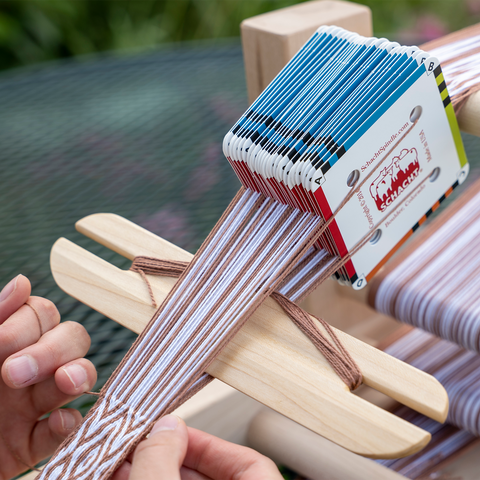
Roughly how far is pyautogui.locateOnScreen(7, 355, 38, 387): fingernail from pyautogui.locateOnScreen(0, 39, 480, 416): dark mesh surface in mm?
260

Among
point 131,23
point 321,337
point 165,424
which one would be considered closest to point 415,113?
point 321,337

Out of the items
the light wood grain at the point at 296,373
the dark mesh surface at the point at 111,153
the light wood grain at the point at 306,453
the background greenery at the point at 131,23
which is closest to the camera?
the light wood grain at the point at 296,373

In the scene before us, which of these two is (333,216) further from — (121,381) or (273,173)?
(121,381)

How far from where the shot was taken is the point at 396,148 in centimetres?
54

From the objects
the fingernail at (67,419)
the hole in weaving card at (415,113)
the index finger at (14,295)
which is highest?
the hole in weaving card at (415,113)

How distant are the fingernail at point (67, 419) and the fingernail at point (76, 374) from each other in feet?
0.32

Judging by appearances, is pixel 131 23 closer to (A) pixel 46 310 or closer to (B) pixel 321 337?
(A) pixel 46 310

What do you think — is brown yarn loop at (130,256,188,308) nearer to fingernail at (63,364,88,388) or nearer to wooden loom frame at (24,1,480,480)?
fingernail at (63,364,88,388)

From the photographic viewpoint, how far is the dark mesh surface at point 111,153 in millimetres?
955

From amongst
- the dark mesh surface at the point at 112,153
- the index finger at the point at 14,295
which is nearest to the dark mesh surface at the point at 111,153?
the dark mesh surface at the point at 112,153

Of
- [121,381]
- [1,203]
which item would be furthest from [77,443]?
[1,203]

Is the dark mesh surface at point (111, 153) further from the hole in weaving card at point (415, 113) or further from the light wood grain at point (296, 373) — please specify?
the hole in weaving card at point (415, 113)

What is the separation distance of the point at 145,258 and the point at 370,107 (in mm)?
257

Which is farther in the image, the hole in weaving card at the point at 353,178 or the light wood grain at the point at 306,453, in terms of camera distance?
the light wood grain at the point at 306,453
